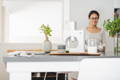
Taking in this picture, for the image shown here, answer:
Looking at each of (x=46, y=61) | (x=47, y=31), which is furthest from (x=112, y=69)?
(x=47, y=31)

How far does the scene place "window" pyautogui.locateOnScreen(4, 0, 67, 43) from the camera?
13.8 ft

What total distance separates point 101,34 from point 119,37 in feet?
6.11

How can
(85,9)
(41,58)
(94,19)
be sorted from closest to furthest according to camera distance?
(41,58), (94,19), (85,9)

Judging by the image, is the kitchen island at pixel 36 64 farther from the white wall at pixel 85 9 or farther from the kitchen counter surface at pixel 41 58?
the white wall at pixel 85 9

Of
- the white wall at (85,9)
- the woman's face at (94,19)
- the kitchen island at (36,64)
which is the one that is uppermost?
the white wall at (85,9)

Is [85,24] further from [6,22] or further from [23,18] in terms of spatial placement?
[6,22]

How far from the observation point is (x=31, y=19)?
4.26 meters

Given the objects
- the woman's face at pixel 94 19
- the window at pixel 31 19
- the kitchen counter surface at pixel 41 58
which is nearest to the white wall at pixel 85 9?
the woman's face at pixel 94 19

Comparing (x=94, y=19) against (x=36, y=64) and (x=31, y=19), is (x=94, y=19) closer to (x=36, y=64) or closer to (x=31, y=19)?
(x=31, y=19)

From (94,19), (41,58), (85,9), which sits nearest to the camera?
(41,58)

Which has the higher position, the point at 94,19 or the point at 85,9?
the point at 85,9

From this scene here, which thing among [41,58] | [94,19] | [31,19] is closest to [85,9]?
[94,19]

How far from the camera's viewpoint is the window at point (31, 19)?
422 centimetres

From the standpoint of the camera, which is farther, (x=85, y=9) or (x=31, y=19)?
(x=85, y=9)
